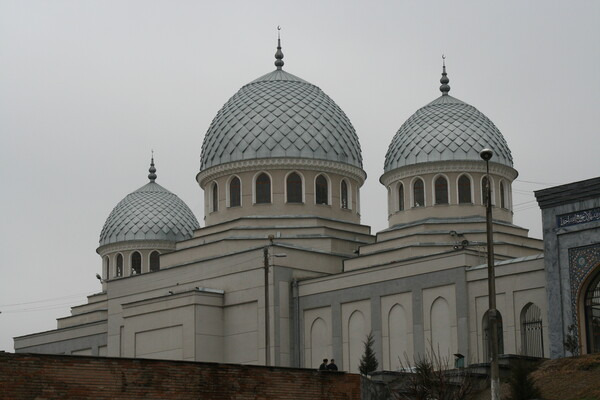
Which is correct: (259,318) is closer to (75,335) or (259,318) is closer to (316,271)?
(316,271)

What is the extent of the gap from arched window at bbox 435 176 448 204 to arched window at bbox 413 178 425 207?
49cm

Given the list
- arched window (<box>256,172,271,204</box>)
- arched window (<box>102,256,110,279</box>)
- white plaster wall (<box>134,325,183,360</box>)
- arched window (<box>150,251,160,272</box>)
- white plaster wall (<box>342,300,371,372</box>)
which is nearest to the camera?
white plaster wall (<box>342,300,371,372</box>)

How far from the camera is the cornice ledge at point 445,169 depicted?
40406 mm

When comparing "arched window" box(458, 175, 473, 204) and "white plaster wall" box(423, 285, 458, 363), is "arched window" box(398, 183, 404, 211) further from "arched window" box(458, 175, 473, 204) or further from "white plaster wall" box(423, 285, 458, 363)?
"white plaster wall" box(423, 285, 458, 363)

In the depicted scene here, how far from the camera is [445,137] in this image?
41.1 meters

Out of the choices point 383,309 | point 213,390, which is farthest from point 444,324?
point 213,390

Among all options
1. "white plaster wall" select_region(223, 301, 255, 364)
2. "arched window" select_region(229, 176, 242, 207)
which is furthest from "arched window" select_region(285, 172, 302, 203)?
"white plaster wall" select_region(223, 301, 255, 364)

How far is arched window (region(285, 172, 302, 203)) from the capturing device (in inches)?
1604

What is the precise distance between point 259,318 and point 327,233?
14.9 feet

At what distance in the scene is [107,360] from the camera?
2025 centimetres

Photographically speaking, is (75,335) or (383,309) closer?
(383,309)

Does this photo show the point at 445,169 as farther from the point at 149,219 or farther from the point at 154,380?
the point at 154,380

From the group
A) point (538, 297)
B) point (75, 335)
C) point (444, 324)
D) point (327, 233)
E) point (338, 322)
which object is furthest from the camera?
point (75, 335)

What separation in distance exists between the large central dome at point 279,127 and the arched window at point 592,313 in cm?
1395
